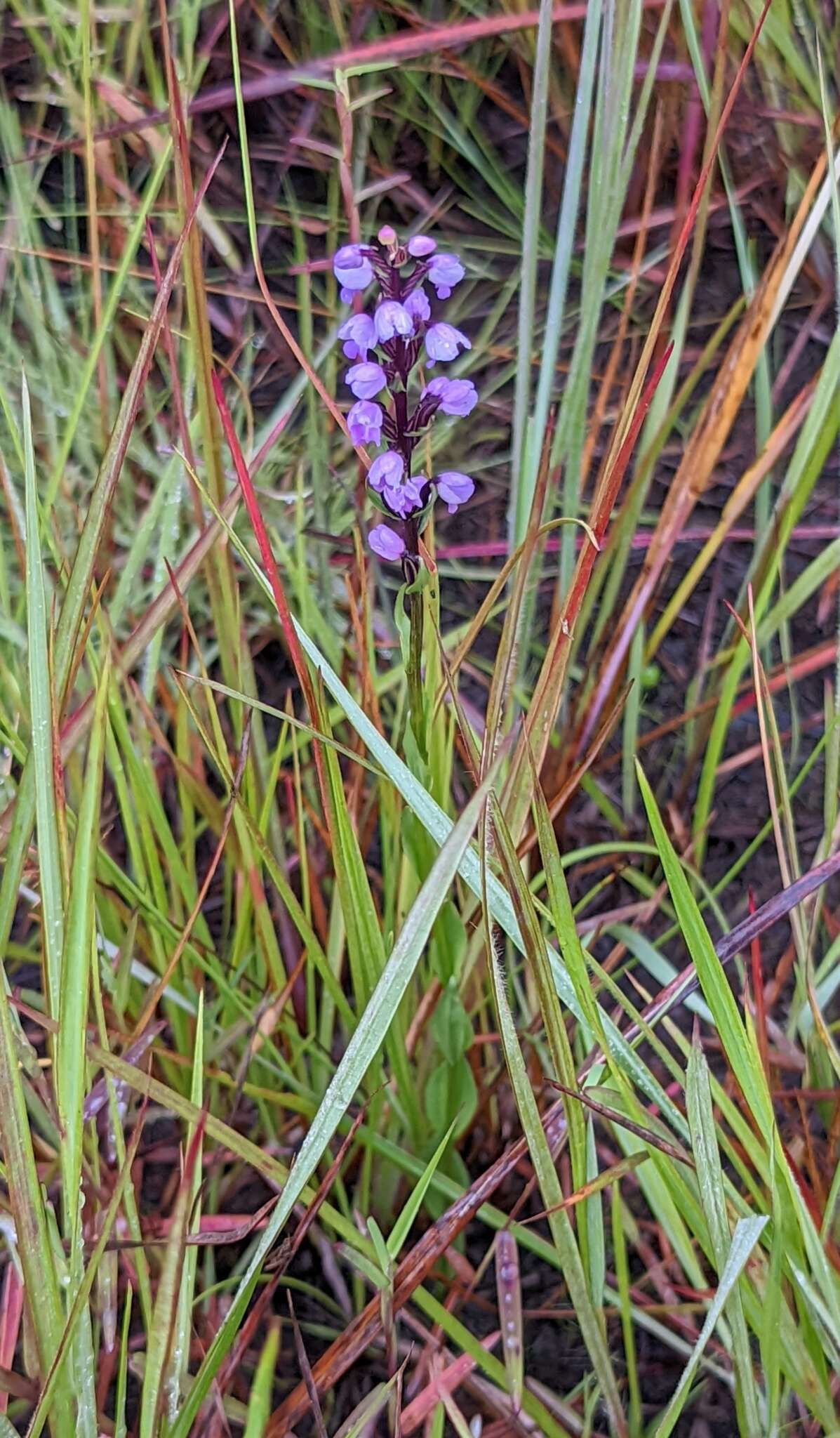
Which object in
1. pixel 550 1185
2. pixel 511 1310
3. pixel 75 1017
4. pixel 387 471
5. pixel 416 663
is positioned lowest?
pixel 511 1310

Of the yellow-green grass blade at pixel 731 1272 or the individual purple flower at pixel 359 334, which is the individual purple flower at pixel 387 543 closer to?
the individual purple flower at pixel 359 334

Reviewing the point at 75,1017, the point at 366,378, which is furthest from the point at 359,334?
the point at 75,1017

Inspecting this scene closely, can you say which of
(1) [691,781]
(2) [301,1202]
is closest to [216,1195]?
(2) [301,1202]

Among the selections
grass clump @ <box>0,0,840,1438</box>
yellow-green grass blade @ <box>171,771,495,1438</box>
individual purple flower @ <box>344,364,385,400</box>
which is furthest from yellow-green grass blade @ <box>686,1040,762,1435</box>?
individual purple flower @ <box>344,364,385,400</box>

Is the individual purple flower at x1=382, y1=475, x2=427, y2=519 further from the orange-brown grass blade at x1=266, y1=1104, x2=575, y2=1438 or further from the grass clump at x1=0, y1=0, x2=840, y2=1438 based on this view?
the orange-brown grass blade at x1=266, y1=1104, x2=575, y2=1438

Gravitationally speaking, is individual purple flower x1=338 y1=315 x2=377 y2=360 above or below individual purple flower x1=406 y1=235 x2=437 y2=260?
below

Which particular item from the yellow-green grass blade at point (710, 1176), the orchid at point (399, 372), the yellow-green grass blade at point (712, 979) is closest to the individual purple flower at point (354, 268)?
the orchid at point (399, 372)

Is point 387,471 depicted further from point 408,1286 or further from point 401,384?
point 408,1286
